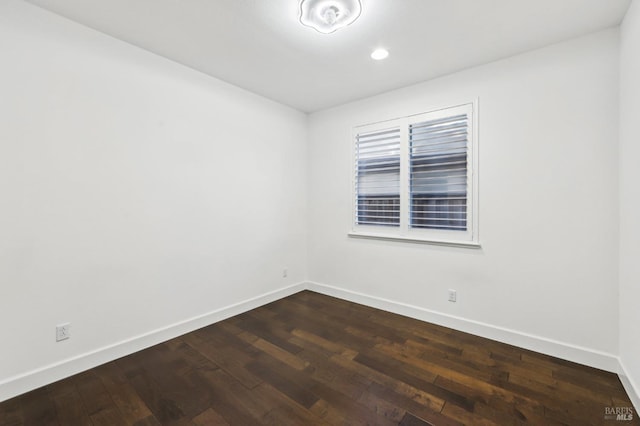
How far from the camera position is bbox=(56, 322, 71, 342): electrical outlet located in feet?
6.96

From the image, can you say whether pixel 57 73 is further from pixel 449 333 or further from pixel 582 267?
pixel 582 267

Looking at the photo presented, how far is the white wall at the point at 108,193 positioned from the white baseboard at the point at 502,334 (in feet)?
5.44

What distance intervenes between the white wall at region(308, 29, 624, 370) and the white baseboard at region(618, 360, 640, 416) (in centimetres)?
15

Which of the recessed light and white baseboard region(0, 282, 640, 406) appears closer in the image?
white baseboard region(0, 282, 640, 406)

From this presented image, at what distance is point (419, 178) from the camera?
324 centimetres

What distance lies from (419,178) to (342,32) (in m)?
1.74

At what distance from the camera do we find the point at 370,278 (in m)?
3.65

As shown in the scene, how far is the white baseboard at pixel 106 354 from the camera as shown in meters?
1.95

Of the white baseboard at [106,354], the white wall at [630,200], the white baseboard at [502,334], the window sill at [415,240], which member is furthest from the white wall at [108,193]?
the white wall at [630,200]

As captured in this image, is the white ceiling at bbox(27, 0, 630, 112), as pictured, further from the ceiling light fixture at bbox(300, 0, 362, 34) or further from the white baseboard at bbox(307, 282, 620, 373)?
the white baseboard at bbox(307, 282, 620, 373)

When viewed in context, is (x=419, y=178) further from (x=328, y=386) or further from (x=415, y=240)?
(x=328, y=386)

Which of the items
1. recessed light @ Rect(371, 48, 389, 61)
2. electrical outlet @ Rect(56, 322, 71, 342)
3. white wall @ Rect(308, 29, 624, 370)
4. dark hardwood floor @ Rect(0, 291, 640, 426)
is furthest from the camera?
recessed light @ Rect(371, 48, 389, 61)

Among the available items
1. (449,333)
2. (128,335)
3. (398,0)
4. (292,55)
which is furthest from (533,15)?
(128,335)

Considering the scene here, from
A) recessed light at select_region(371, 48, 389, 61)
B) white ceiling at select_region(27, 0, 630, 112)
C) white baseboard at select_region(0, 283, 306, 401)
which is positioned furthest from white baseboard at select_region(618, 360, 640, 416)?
white baseboard at select_region(0, 283, 306, 401)
